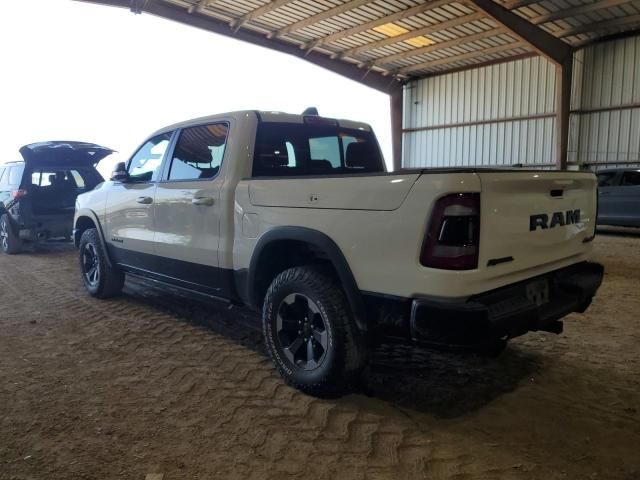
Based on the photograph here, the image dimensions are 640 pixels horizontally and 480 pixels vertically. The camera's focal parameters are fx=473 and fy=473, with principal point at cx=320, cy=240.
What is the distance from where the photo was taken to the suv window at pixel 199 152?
3734 mm

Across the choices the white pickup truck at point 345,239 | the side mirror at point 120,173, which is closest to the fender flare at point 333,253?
the white pickup truck at point 345,239

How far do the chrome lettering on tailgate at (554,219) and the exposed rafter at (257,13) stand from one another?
41.3 ft

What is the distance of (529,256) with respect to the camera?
2.70 meters

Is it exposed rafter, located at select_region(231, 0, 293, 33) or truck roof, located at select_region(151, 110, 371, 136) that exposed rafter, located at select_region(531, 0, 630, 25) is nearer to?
exposed rafter, located at select_region(231, 0, 293, 33)

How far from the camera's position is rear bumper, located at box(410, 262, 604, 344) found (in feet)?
7.68

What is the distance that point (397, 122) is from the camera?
21.0 meters

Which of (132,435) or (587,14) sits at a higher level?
(587,14)

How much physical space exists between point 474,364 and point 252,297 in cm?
175

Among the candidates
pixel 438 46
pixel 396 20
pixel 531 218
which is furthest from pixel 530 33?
pixel 531 218

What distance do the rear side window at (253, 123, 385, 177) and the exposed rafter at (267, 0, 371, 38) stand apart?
10.4 m

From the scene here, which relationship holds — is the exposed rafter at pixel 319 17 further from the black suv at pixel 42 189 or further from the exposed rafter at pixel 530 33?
the black suv at pixel 42 189

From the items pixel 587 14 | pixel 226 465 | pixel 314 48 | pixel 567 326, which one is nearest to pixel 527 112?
pixel 587 14

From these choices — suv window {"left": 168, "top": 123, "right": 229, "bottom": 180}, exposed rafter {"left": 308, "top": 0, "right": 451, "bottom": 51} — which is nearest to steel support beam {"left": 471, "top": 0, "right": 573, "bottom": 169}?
exposed rafter {"left": 308, "top": 0, "right": 451, "bottom": 51}

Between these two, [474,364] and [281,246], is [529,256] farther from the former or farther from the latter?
[281,246]
